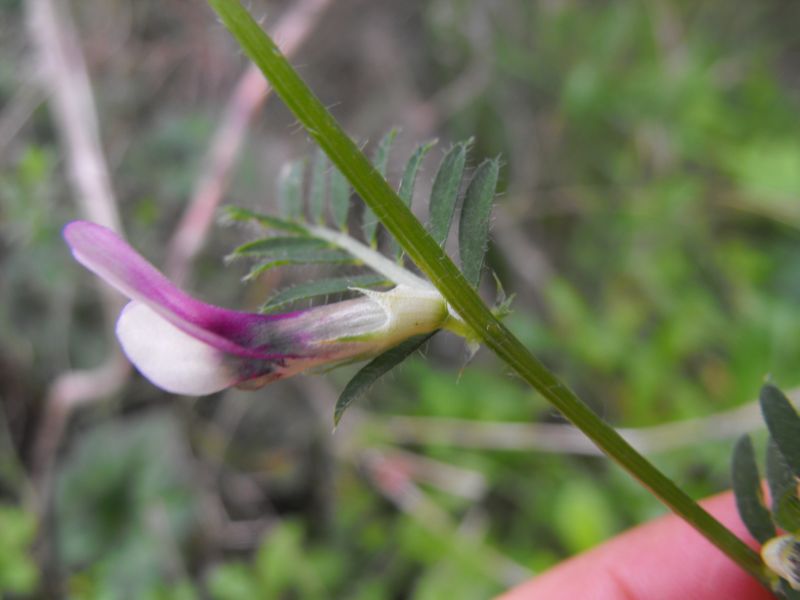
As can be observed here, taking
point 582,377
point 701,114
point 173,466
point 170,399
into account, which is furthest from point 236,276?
point 701,114

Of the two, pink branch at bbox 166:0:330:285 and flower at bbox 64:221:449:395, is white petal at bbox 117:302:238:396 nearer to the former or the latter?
flower at bbox 64:221:449:395

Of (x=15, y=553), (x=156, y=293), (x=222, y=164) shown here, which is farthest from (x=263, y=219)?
(x=15, y=553)

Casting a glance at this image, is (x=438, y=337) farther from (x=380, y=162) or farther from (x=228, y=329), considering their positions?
(x=228, y=329)

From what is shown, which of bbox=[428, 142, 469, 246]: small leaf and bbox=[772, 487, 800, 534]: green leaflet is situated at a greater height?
bbox=[428, 142, 469, 246]: small leaf

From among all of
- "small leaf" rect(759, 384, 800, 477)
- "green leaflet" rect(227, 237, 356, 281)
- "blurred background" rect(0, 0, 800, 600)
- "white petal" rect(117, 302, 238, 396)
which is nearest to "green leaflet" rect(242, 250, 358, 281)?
"green leaflet" rect(227, 237, 356, 281)

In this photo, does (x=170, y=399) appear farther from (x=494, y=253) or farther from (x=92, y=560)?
(x=494, y=253)

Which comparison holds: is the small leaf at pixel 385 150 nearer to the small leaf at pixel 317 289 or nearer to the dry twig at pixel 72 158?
the small leaf at pixel 317 289

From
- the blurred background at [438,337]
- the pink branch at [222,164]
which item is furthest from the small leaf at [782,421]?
the pink branch at [222,164]
